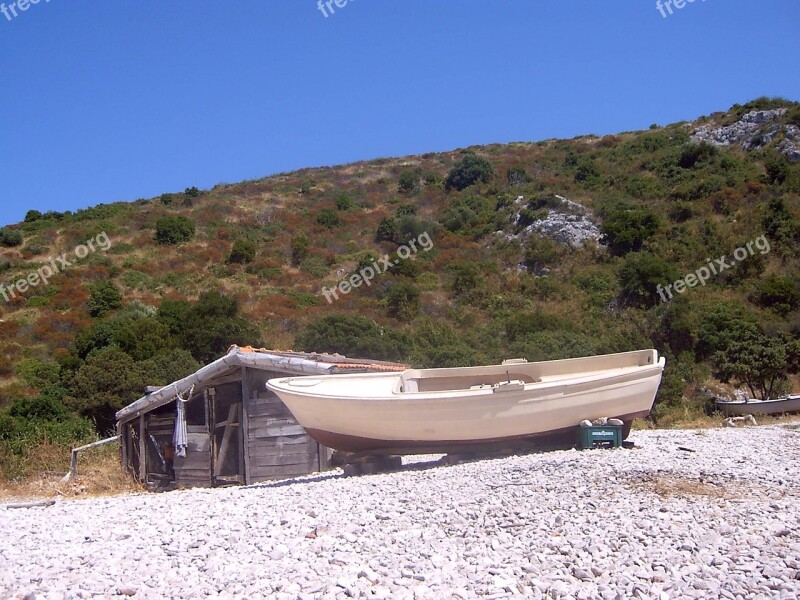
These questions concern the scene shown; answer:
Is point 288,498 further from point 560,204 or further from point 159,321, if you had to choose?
point 560,204

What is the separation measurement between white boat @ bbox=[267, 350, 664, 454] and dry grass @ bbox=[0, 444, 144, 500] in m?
5.50

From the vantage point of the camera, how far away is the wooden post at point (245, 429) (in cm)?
1504

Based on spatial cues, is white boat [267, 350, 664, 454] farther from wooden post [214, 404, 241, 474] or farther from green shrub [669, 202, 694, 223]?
green shrub [669, 202, 694, 223]

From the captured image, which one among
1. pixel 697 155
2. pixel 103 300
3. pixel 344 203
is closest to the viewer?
pixel 103 300

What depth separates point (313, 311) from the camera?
3622cm

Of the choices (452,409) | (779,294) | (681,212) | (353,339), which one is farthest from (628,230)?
(452,409)

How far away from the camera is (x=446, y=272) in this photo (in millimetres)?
41156

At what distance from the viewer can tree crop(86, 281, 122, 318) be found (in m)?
36.1

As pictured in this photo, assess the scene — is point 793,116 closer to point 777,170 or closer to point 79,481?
point 777,170

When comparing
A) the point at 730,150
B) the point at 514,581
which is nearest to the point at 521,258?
the point at 730,150

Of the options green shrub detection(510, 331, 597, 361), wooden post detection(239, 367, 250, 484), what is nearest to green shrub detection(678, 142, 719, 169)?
green shrub detection(510, 331, 597, 361)

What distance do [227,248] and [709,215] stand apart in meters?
29.3

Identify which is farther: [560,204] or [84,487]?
[560,204]

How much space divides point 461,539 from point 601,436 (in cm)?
612
